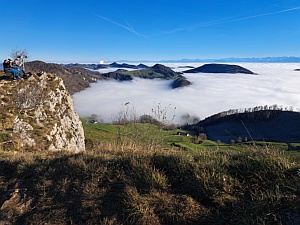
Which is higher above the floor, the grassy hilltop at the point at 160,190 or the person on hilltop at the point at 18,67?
the person on hilltop at the point at 18,67

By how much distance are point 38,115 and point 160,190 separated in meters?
24.9

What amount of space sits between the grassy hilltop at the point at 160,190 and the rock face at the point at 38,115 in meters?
11.8

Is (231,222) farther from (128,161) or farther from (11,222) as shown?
(11,222)

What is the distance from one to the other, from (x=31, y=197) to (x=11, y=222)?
692 mm

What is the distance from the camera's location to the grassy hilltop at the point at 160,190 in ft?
12.6

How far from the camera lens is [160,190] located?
15.1 ft

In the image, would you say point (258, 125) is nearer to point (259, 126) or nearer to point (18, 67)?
point (259, 126)

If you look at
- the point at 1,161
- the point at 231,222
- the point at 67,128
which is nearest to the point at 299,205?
the point at 231,222

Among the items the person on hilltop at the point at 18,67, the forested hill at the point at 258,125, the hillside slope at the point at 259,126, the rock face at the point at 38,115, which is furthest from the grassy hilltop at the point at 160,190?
the forested hill at the point at 258,125

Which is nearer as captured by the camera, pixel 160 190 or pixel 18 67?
pixel 160 190

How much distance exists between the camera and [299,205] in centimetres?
356

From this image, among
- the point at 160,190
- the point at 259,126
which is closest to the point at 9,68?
the point at 160,190

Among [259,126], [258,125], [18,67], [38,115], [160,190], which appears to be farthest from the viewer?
[258,125]

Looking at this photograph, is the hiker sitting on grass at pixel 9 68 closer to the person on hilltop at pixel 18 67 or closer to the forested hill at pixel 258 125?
the person on hilltop at pixel 18 67
